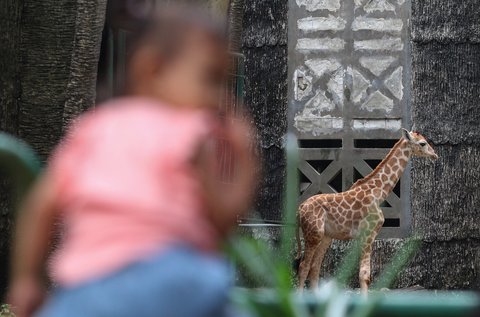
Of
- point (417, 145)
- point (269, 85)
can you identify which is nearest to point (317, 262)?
point (417, 145)

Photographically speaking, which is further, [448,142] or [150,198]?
[448,142]

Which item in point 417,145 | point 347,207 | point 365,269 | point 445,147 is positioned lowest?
point 365,269

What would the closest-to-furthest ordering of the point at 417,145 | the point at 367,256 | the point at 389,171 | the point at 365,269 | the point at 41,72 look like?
the point at 41,72, the point at 365,269, the point at 367,256, the point at 389,171, the point at 417,145

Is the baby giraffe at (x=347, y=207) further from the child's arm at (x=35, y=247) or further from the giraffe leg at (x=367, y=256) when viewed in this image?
the child's arm at (x=35, y=247)

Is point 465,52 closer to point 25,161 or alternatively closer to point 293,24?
point 293,24

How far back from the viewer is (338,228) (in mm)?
11133

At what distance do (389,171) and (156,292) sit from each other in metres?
9.60

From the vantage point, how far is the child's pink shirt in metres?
1.77

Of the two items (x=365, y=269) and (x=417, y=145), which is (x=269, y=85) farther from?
(x=365, y=269)

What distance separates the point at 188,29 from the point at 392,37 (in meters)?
11.4

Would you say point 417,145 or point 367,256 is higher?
point 417,145

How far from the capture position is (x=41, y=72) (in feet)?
20.0

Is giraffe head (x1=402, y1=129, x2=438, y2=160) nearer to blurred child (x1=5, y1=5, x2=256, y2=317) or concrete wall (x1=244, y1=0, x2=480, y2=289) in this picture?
concrete wall (x1=244, y1=0, x2=480, y2=289)

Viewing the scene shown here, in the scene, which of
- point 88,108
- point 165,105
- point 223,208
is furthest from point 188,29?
point 88,108
